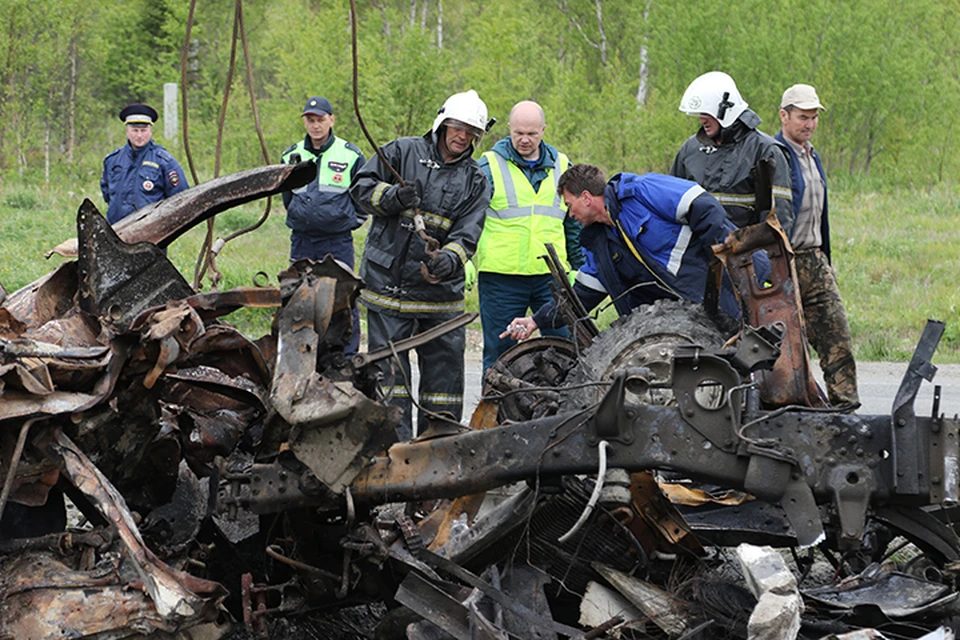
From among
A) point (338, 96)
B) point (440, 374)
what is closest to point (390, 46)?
point (338, 96)

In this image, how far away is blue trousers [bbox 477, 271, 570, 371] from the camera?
7793 mm

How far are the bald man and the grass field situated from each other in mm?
3916

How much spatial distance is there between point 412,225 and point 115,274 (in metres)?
2.84

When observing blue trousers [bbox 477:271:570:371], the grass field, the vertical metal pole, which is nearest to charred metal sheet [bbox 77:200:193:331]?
blue trousers [bbox 477:271:570:371]

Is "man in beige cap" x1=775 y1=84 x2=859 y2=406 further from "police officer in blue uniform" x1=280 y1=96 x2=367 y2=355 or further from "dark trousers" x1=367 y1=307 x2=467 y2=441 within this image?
"police officer in blue uniform" x1=280 y1=96 x2=367 y2=355

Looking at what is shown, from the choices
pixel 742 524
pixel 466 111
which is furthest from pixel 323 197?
pixel 742 524

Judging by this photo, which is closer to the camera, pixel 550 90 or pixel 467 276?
pixel 467 276

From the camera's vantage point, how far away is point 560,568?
419cm

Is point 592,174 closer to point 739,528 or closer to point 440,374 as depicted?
point 440,374

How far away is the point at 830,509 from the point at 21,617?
110 inches

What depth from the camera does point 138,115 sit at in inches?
397

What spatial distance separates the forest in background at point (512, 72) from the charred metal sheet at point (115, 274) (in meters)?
11.1

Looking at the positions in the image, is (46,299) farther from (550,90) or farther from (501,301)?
(550,90)

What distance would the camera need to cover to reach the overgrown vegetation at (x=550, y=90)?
50.4ft
